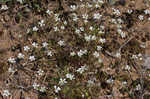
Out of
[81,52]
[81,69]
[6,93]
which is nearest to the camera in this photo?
[6,93]

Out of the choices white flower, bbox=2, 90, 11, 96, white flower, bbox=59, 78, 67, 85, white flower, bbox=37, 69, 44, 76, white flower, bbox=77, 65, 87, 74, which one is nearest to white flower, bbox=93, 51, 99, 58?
white flower, bbox=77, 65, 87, 74

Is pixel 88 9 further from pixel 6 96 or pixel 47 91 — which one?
pixel 6 96

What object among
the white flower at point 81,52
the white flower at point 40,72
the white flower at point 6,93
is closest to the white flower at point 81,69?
the white flower at point 81,52

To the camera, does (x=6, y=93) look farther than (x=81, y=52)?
No

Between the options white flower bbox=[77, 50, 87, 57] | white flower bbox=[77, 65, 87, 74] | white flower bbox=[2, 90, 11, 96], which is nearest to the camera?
white flower bbox=[2, 90, 11, 96]

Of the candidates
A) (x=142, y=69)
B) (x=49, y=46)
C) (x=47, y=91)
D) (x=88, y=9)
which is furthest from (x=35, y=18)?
(x=142, y=69)

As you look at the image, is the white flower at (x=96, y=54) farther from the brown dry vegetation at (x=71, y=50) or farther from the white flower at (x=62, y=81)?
the white flower at (x=62, y=81)

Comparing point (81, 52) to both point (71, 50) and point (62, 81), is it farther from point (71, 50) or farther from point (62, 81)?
point (62, 81)

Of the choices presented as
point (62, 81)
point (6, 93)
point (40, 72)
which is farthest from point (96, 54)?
point (6, 93)

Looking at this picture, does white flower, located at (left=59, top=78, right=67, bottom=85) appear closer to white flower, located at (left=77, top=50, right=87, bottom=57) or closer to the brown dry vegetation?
the brown dry vegetation

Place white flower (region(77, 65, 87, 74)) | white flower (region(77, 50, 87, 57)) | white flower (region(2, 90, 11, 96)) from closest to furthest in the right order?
white flower (region(2, 90, 11, 96)) → white flower (region(77, 65, 87, 74)) → white flower (region(77, 50, 87, 57))

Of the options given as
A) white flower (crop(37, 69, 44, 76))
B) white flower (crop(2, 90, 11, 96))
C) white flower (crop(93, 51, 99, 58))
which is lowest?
white flower (crop(2, 90, 11, 96))
